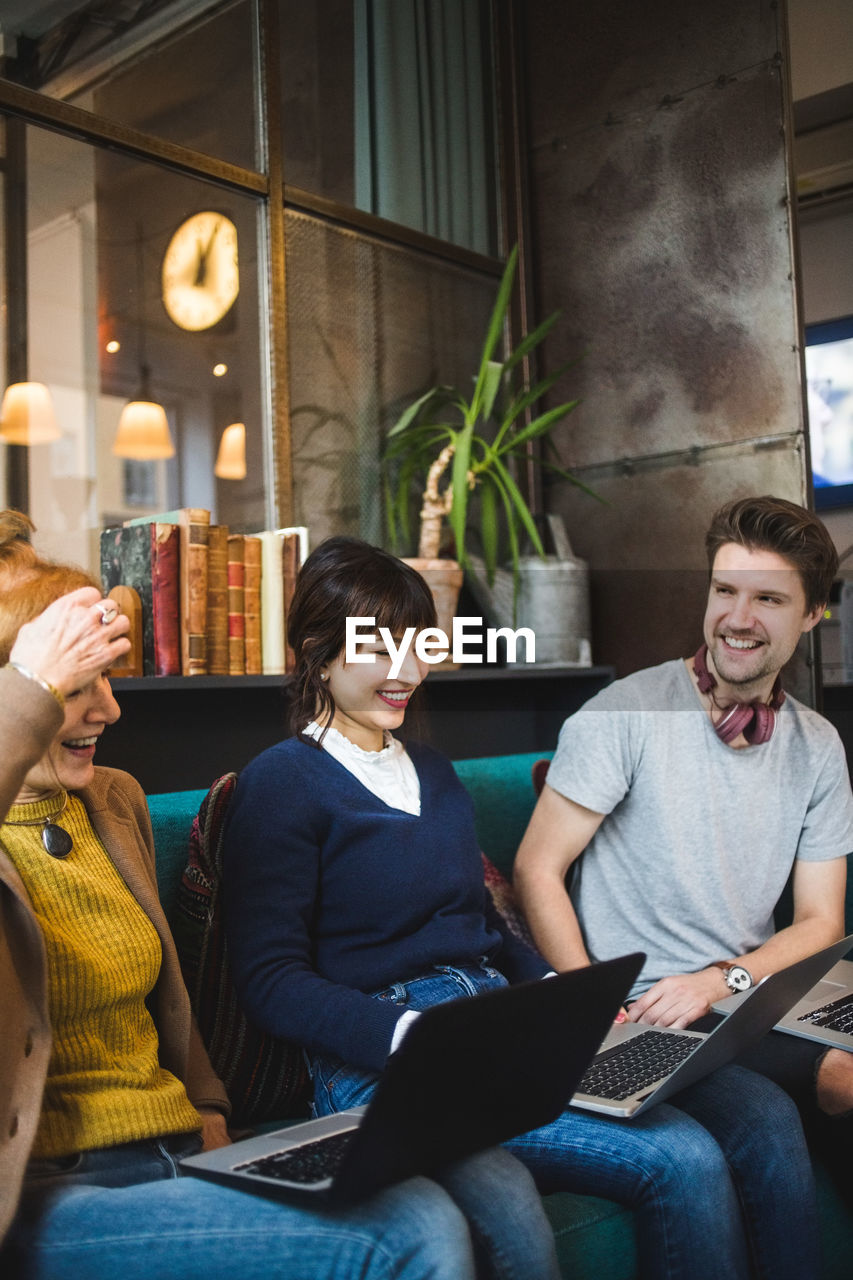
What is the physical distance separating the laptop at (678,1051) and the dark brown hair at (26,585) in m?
0.70

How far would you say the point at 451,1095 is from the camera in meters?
0.87

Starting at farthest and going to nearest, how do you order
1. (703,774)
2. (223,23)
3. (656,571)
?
1. (656,571)
2. (223,23)
3. (703,774)

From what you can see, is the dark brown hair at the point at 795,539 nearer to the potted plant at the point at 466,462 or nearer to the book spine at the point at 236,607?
the potted plant at the point at 466,462

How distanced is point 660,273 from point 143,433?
1.15 metres

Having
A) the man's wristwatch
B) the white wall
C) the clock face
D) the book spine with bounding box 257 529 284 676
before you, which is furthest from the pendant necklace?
the white wall

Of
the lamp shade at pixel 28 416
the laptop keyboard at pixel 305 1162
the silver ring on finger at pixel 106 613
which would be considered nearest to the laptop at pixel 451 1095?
the laptop keyboard at pixel 305 1162

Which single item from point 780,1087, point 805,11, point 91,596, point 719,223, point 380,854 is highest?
point 805,11

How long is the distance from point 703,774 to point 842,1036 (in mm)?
404

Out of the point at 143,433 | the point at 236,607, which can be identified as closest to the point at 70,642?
the point at 236,607

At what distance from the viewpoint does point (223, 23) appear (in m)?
2.27

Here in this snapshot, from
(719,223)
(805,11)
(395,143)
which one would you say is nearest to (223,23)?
(395,143)

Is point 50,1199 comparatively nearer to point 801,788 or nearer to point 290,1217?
point 290,1217

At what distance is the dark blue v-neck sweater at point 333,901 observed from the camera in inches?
48.5

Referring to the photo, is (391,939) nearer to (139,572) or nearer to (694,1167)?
(694,1167)
